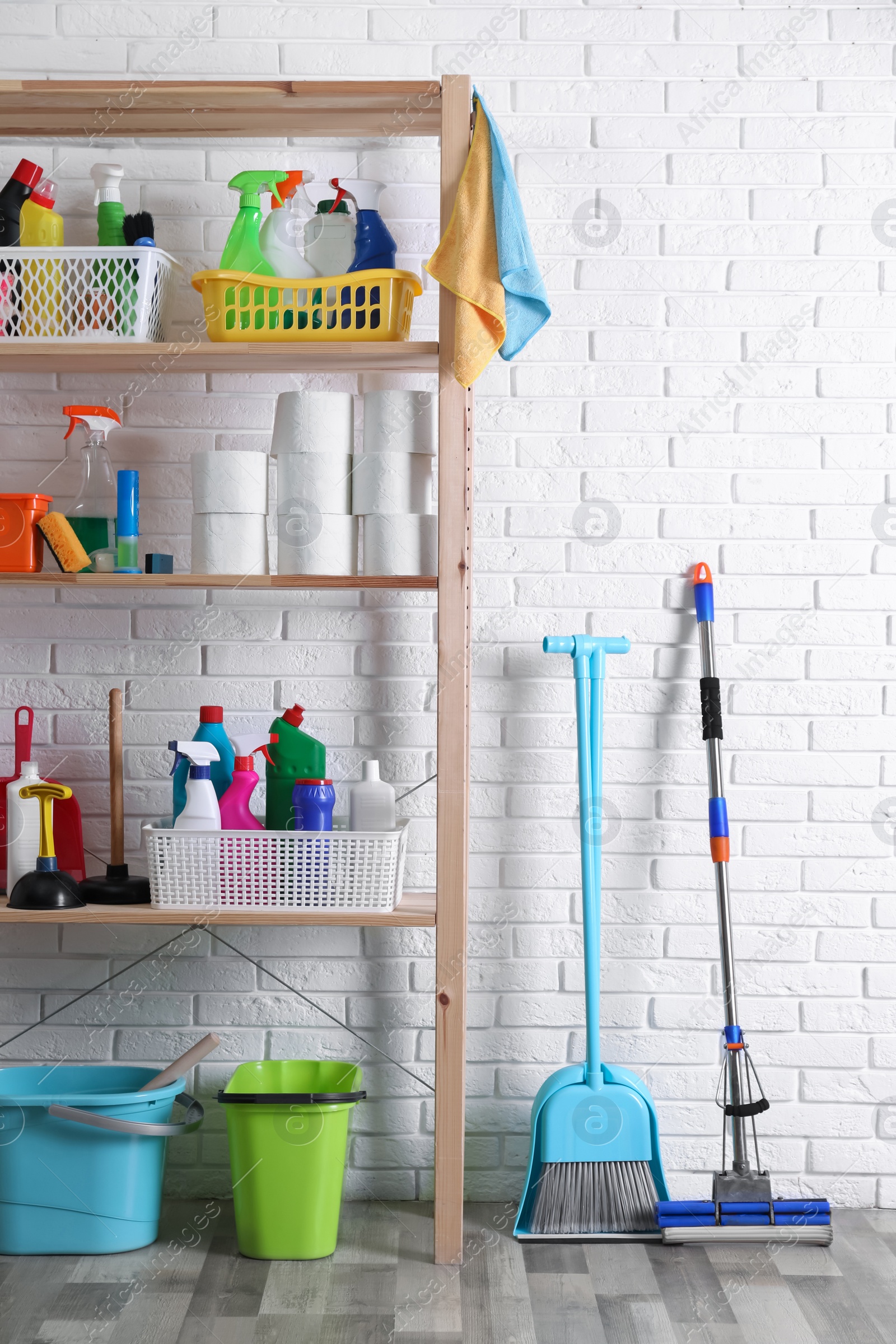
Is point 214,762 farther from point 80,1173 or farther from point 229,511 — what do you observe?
point 80,1173

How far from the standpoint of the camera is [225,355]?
1.83m

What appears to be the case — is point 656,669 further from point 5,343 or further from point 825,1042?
point 5,343

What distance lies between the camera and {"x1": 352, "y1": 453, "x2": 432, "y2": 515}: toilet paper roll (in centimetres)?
185

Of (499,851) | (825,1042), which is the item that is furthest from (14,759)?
(825,1042)

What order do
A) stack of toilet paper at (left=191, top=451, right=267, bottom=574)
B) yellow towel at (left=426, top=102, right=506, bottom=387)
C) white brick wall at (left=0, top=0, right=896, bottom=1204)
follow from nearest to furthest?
yellow towel at (left=426, top=102, right=506, bottom=387), stack of toilet paper at (left=191, top=451, right=267, bottom=574), white brick wall at (left=0, top=0, right=896, bottom=1204)

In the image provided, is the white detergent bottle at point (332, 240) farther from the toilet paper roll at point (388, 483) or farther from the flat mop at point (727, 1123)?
the flat mop at point (727, 1123)

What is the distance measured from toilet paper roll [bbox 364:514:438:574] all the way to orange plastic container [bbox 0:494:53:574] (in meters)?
0.55

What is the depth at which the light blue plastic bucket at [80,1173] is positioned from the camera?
1.83 meters

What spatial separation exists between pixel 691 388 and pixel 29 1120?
173 centimetres

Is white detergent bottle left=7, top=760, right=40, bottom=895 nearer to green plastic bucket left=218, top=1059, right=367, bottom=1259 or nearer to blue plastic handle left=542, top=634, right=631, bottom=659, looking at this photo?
green plastic bucket left=218, top=1059, right=367, bottom=1259

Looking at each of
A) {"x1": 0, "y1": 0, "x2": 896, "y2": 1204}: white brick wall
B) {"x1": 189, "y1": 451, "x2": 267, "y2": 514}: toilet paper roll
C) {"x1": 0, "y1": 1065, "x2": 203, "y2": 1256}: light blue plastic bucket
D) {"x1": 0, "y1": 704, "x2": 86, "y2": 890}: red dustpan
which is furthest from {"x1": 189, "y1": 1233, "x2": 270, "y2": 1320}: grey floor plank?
{"x1": 189, "y1": 451, "x2": 267, "y2": 514}: toilet paper roll

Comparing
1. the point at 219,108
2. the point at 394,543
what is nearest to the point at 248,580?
the point at 394,543

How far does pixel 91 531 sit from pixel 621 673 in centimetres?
99

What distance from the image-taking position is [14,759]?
210 cm
